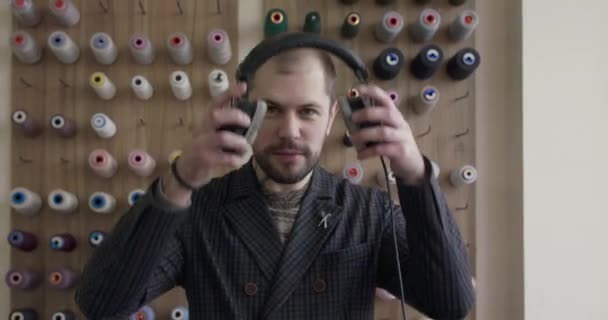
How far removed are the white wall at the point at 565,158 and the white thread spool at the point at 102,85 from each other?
116 cm

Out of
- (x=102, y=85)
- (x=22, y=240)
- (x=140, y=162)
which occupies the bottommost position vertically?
(x=22, y=240)

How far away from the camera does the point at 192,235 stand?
0.69m

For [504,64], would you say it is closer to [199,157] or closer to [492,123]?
[492,123]

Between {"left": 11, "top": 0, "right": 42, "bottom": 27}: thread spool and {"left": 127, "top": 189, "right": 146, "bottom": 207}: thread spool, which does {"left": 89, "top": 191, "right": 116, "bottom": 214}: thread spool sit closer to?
{"left": 127, "top": 189, "right": 146, "bottom": 207}: thread spool

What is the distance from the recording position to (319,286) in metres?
0.66

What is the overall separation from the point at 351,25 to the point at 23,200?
0.99 m

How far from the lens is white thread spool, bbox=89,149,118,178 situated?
3.25 ft

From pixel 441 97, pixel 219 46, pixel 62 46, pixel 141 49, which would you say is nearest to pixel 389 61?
pixel 441 97

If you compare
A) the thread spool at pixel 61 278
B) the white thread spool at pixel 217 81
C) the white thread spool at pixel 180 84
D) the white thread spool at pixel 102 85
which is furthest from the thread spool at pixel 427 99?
the thread spool at pixel 61 278

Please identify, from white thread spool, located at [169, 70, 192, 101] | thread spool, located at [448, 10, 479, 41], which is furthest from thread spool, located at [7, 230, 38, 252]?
thread spool, located at [448, 10, 479, 41]

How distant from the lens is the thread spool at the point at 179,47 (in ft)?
3.33

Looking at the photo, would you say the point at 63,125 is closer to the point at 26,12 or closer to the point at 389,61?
the point at 26,12

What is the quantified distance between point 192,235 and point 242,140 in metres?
0.32

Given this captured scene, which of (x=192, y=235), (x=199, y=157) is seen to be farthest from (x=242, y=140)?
(x=192, y=235)
